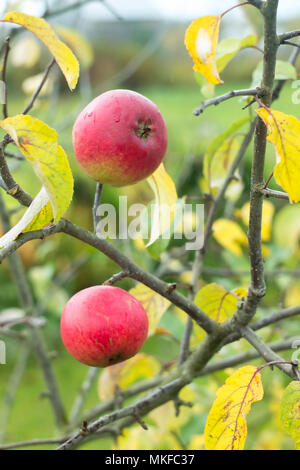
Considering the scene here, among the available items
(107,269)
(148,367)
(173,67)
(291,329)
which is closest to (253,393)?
(148,367)

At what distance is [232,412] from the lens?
499 millimetres

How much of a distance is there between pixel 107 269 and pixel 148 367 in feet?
7.35

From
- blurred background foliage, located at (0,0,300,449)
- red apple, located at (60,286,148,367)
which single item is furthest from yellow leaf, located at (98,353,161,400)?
red apple, located at (60,286,148,367)

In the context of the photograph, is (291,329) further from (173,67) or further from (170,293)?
(173,67)

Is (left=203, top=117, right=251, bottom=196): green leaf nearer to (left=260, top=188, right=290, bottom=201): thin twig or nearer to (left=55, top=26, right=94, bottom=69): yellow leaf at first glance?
(left=260, top=188, right=290, bottom=201): thin twig

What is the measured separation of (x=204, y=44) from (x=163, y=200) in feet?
0.65

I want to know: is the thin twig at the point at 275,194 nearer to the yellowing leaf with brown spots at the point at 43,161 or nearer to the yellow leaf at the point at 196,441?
the yellowing leaf with brown spots at the point at 43,161

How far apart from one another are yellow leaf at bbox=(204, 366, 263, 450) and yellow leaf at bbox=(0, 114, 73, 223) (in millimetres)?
237

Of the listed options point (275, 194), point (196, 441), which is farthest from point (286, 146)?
point (196, 441)

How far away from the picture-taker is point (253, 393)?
50 centimetres

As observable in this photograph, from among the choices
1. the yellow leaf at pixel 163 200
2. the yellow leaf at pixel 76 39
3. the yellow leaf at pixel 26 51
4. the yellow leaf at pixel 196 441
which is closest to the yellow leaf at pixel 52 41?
the yellow leaf at pixel 163 200

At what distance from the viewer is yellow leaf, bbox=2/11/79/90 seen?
487 mm

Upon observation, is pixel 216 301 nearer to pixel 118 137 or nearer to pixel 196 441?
pixel 118 137

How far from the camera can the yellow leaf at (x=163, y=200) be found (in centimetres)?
59
